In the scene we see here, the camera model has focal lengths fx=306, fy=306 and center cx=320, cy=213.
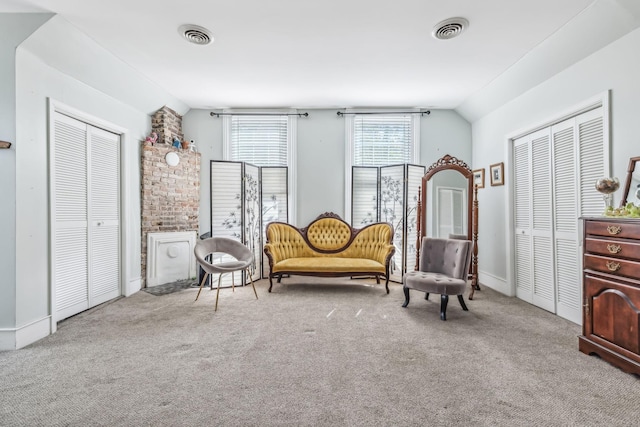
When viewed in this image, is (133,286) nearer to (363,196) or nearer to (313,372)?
(313,372)

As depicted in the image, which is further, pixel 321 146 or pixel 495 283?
pixel 321 146

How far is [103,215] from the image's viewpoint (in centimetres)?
382

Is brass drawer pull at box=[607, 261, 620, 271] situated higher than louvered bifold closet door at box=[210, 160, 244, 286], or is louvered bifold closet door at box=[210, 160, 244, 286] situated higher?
louvered bifold closet door at box=[210, 160, 244, 286]

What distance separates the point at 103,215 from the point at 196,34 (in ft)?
8.11

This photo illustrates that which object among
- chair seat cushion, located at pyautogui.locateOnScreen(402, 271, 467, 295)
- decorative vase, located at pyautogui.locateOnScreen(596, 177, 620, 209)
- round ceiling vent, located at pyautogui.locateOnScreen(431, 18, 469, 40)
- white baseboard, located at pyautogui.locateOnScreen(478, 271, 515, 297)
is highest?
round ceiling vent, located at pyautogui.locateOnScreen(431, 18, 469, 40)

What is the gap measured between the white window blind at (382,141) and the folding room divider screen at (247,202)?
4.44ft

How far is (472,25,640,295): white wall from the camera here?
2.57 meters

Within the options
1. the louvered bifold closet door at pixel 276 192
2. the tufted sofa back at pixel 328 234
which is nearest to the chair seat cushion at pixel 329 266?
the tufted sofa back at pixel 328 234

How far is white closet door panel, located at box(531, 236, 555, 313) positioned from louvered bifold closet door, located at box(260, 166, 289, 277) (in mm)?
3531

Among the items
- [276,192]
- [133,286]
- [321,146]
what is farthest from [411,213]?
[133,286]

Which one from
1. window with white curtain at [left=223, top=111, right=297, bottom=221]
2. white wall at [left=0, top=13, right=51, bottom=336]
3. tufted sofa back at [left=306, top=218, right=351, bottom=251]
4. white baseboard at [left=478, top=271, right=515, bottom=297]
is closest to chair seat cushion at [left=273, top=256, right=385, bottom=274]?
tufted sofa back at [left=306, top=218, right=351, bottom=251]

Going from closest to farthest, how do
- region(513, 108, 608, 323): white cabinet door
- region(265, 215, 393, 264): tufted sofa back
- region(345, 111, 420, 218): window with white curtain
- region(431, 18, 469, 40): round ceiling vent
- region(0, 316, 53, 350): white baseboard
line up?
1. region(0, 316, 53, 350): white baseboard
2. region(431, 18, 469, 40): round ceiling vent
3. region(513, 108, 608, 323): white cabinet door
4. region(265, 215, 393, 264): tufted sofa back
5. region(345, 111, 420, 218): window with white curtain

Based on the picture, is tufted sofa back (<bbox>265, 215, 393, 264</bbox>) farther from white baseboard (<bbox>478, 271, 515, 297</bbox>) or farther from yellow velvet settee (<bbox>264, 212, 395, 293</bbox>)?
white baseboard (<bbox>478, 271, 515, 297</bbox>)

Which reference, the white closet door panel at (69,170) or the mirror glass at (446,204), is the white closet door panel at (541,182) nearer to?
the mirror glass at (446,204)
